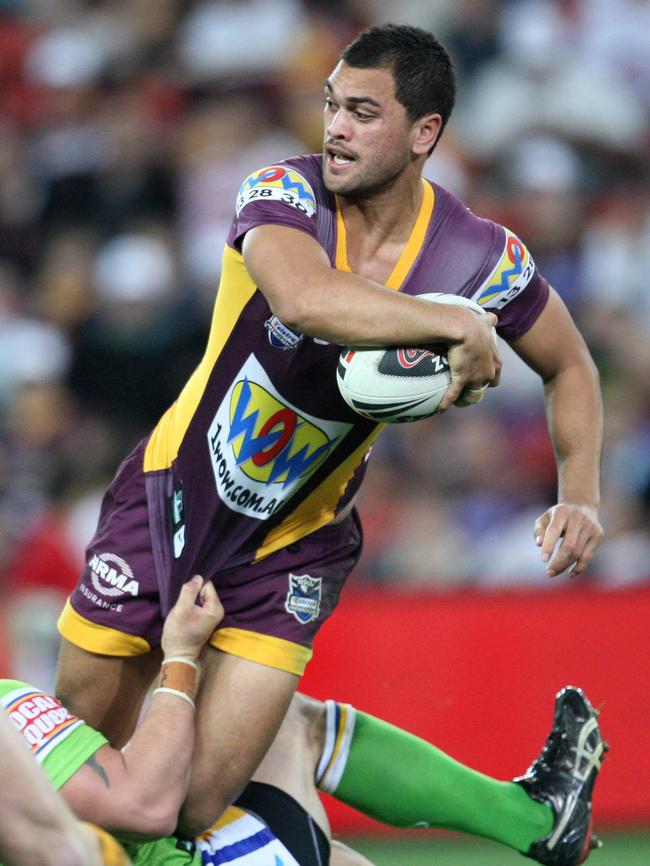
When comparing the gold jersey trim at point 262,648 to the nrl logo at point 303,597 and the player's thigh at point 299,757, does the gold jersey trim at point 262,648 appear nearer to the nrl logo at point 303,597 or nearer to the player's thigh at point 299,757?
the nrl logo at point 303,597

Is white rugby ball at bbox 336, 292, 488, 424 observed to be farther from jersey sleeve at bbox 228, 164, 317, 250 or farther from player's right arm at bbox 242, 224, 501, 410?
jersey sleeve at bbox 228, 164, 317, 250

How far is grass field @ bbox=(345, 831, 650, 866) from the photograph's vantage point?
5.89m

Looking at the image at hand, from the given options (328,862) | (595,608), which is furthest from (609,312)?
(328,862)

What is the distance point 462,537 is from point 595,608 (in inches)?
60.8

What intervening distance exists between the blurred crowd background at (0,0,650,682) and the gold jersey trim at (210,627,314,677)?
282 cm

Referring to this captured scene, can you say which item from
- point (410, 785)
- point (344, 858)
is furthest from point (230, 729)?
point (410, 785)

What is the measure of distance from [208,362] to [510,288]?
2.84 ft

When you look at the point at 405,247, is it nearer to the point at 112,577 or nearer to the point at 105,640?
the point at 112,577

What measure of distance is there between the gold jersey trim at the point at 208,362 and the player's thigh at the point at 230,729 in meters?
0.63

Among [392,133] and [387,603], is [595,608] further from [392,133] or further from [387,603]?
[392,133]

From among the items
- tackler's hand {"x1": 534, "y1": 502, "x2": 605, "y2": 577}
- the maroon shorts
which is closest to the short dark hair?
tackler's hand {"x1": 534, "y1": 502, "x2": 605, "y2": 577}

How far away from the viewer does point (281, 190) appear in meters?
3.91

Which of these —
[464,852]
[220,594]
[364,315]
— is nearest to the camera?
[364,315]

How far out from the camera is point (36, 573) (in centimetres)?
714
